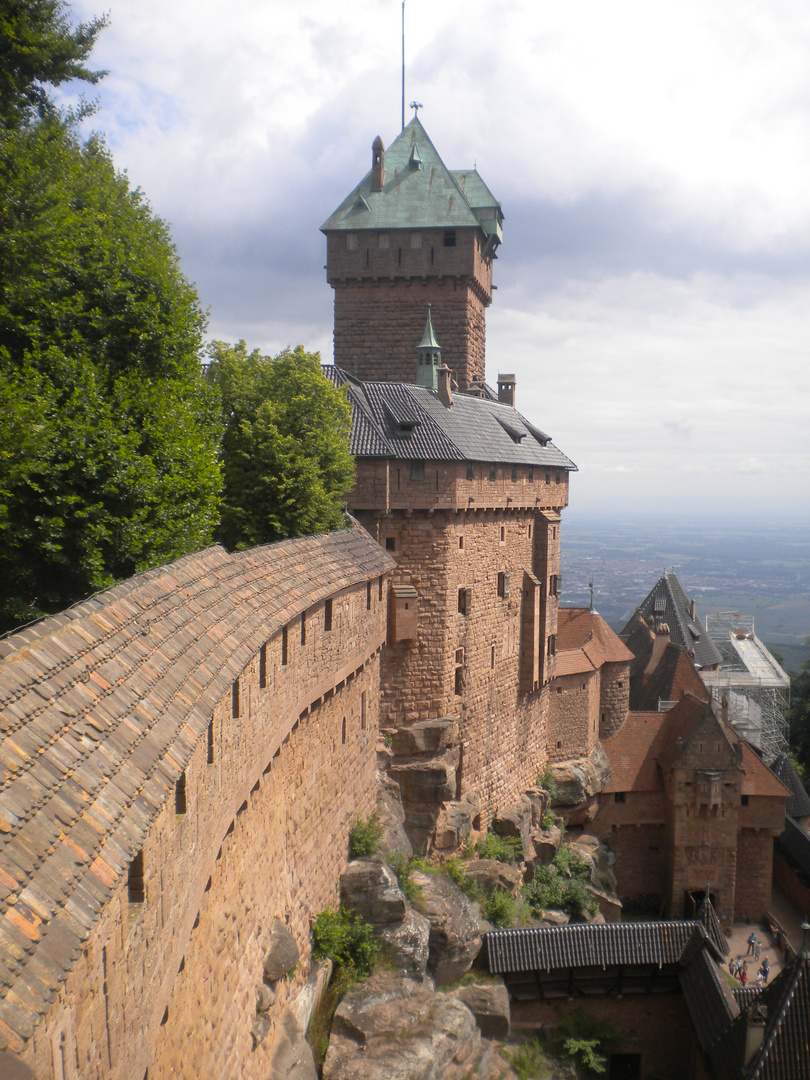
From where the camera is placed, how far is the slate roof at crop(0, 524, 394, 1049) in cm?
351

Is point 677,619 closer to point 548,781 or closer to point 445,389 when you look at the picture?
point 548,781

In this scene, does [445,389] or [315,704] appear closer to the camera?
[315,704]

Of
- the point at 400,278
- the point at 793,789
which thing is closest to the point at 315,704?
the point at 400,278

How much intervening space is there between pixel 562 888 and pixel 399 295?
21.3m

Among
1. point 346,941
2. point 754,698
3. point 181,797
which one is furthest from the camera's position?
point 754,698

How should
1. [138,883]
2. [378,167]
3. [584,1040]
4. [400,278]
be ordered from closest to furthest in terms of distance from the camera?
[138,883] < [584,1040] < [400,278] < [378,167]

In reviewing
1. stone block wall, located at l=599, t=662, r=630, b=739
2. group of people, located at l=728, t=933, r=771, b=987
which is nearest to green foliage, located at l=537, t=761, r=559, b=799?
stone block wall, located at l=599, t=662, r=630, b=739

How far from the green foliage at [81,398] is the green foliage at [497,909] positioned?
15.6 meters

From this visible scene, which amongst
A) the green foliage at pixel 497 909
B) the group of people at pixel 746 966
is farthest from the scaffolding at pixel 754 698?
the green foliage at pixel 497 909

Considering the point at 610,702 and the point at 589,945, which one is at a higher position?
the point at 610,702

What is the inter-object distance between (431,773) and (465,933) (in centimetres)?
403

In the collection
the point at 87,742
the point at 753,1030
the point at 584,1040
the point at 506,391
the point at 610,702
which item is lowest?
the point at 584,1040

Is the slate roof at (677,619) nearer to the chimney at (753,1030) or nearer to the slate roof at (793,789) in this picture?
the slate roof at (793,789)

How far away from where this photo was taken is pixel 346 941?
14.2 m
